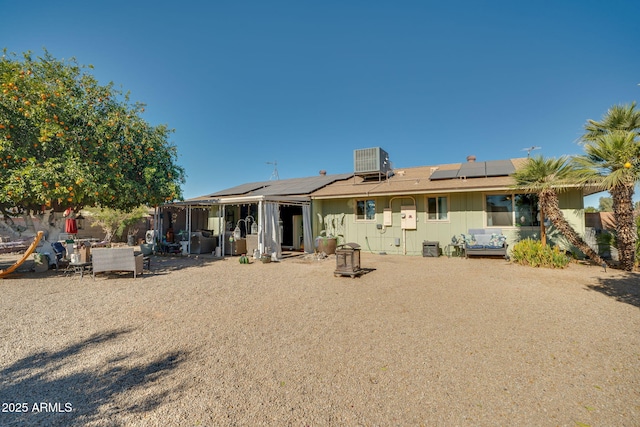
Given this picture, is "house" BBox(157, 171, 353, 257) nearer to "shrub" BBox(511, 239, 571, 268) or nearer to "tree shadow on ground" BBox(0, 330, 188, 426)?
"tree shadow on ground" BBox(0, 330, 188, 426)

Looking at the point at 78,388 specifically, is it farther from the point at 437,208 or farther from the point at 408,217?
the point at 437,208

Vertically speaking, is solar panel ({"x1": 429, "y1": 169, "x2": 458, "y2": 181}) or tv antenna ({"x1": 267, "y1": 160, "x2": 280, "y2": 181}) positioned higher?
tv antenna ({"x1": 267, "y1": 160, "x2": 280, "y2": 181})

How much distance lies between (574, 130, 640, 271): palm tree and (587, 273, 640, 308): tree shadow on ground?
1112mm

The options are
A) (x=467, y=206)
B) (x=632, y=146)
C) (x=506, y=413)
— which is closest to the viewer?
(x=506, y=413)

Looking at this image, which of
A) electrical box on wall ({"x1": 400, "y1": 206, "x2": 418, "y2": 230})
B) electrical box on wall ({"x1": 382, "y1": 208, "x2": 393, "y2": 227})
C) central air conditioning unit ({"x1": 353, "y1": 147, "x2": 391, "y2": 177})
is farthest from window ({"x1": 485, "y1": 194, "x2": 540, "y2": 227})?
central air conditioning unit ({"x1": 353, "y1": 147, "x2": 391, "y2": 177})

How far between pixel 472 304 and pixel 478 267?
4361 mm

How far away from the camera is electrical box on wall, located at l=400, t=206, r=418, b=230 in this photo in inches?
483

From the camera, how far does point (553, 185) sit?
891 cm

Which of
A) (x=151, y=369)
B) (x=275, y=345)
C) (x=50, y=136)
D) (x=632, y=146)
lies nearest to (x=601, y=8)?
(x=632, y=146)

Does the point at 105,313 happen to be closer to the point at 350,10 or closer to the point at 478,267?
the point at 478,267

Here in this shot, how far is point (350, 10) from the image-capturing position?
1141 centimetres

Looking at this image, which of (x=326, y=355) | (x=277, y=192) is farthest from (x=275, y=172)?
(x=326, y=355)

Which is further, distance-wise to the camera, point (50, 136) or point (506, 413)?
point (50, 136)

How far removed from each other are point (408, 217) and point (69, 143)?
1219cm
